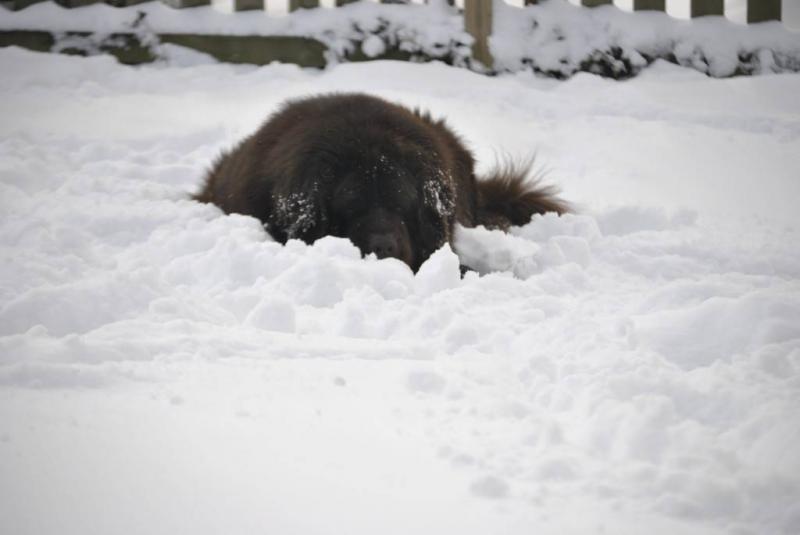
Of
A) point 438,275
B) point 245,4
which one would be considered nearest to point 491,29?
point 245,4

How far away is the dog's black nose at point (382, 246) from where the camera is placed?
11.7ft

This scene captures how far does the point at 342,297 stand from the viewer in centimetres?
288

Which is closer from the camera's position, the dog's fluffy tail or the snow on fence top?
the dog's fluffy tail

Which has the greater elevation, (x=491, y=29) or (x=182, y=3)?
(x=182, y=3)

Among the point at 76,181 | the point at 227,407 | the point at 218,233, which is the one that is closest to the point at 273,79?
the point at 76,181

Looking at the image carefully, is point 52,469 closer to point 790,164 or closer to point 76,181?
point 76,181

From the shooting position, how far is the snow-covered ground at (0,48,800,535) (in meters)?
1.56

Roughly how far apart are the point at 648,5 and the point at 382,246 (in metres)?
4.15

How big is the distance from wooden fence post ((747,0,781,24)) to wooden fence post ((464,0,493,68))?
197cm

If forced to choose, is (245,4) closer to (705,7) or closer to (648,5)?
(648,5)

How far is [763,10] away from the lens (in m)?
6.56

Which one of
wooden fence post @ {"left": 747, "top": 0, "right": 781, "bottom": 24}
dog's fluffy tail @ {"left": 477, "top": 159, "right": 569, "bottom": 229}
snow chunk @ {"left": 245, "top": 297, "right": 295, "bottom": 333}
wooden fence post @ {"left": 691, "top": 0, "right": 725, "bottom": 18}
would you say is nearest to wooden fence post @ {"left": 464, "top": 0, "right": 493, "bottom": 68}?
wooden fence post @ {"left": 691, "top": 0, "right": 725, "bottom": 18}

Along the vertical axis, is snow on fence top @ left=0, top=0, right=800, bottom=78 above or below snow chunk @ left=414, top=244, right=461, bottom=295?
above

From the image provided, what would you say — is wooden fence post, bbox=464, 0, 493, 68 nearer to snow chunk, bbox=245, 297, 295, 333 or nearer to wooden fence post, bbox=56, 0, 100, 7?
wooden fence post, bbox=56, 0, 100, 7
